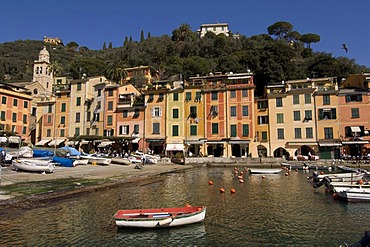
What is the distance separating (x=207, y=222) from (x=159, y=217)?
259 cm

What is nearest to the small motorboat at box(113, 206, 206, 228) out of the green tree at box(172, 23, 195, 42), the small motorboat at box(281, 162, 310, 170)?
the small motorboat at box(281, 162, 310, 170)

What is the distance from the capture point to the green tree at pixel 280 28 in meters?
134

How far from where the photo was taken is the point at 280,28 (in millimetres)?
135500

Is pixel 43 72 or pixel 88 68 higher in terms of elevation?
pixel 88 68

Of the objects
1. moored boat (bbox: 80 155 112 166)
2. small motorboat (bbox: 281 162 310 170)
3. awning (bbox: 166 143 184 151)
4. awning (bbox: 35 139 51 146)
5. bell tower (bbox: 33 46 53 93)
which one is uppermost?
bell tower (bbox: 33 46 53 93)

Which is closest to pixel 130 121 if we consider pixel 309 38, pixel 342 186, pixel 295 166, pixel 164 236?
pixel 295 166

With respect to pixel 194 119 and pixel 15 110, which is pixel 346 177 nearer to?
pixel 194 119

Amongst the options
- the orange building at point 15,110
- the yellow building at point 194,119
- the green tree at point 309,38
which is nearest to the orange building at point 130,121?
the yellow building at point 194,119

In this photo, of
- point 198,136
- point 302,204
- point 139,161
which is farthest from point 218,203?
point 198,136

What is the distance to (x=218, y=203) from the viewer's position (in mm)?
17797

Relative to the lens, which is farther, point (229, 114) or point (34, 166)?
point (229, 114)

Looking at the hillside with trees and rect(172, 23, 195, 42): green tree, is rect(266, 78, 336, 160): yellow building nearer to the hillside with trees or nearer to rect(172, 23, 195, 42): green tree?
the hillside with trees

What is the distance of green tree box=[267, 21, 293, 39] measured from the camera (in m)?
134

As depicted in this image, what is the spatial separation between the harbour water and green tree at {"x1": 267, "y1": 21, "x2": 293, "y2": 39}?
429 feet
